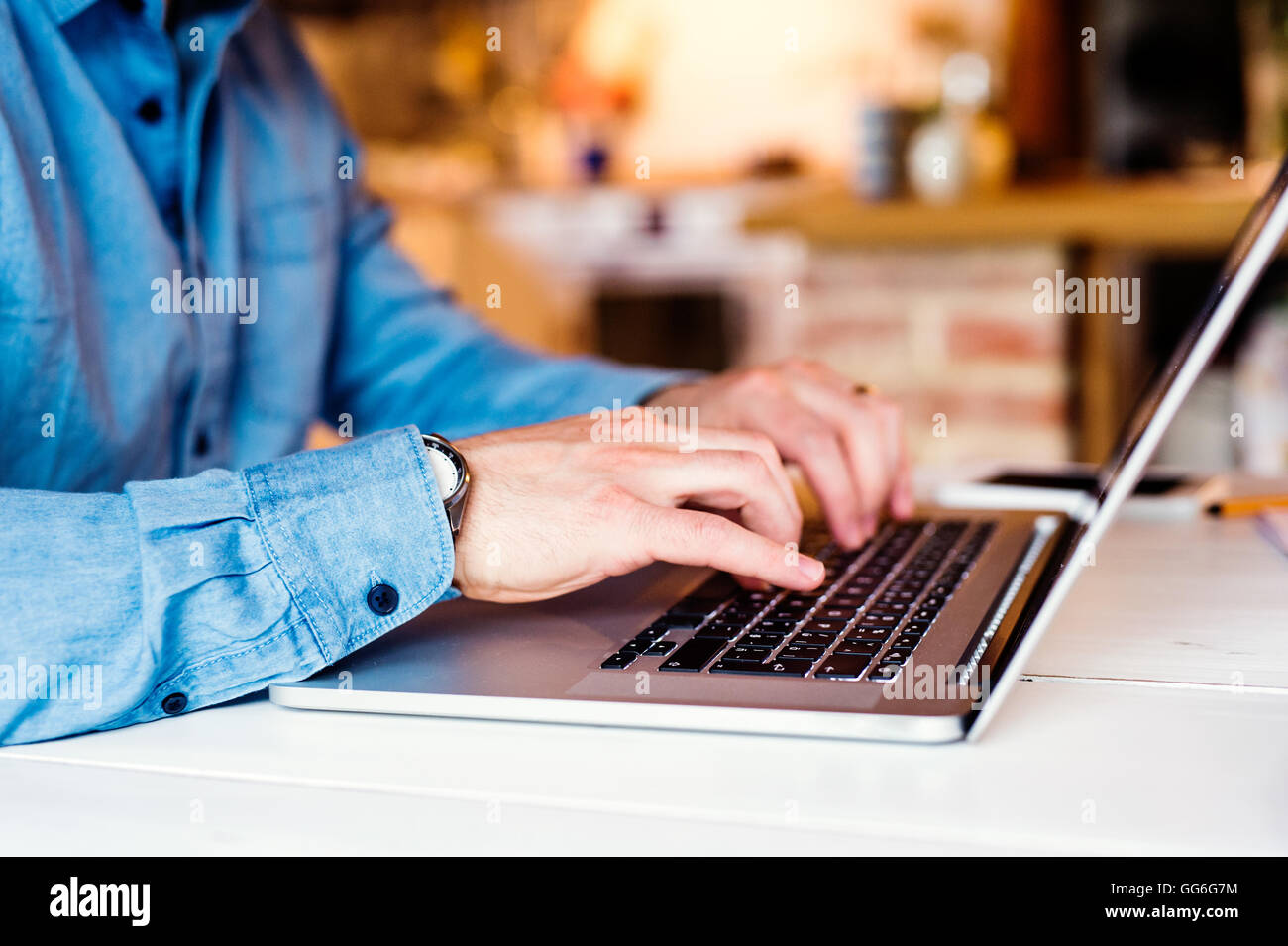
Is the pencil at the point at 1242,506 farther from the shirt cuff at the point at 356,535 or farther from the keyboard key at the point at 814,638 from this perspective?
the shirt cuff at the point at 356,535

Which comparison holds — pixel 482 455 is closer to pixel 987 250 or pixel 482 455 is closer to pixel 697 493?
pixel 697 493

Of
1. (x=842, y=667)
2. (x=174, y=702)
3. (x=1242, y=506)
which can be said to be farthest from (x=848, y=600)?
(x=1242, y=506)

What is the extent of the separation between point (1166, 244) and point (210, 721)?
2.14 m

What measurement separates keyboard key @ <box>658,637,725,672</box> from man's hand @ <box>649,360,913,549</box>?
238mm

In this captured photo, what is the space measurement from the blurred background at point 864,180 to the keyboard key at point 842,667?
6.14ft

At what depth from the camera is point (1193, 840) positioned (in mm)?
440

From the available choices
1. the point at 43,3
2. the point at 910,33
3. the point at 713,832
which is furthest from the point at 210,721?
the point at 910,33

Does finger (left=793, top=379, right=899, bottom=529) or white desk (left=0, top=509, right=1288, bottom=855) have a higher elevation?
finger (left=793, top=379, right=899, bottom=529)

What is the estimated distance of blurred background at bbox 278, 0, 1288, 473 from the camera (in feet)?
7.93

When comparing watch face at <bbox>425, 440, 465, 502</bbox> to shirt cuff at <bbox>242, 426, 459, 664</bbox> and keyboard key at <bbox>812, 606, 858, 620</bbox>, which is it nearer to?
shirt cuff at <bbox>242, 426, 459, 664</bbox>

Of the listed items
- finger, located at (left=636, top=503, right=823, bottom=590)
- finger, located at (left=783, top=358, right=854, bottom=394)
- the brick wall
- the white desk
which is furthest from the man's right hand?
the brick wall

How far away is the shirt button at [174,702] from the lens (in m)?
0.61

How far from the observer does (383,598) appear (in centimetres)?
63

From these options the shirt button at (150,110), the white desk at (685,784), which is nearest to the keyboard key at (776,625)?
the white desk at (685,784)
